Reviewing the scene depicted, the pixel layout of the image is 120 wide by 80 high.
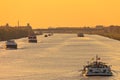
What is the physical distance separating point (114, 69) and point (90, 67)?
20.5ft

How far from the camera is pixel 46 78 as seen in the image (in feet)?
183

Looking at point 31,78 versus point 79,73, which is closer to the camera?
point 31,78

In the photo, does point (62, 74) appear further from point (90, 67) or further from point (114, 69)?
point (114, 69)

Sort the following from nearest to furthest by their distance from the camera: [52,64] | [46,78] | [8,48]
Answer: [46,78] → [52,64] → [8,48]

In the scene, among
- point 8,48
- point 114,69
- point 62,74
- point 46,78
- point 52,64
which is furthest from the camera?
point 8,48

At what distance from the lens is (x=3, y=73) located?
60.6 m

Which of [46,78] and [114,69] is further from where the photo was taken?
[114,69]

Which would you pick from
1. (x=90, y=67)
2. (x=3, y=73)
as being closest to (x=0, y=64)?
(x=3, y=73)

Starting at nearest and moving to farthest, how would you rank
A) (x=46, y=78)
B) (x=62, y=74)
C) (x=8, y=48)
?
(x=46, y=78) < (x=62, y=74) < (x=8, y=48)

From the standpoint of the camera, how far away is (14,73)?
60.4 metres

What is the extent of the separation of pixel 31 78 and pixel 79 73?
6.74 m

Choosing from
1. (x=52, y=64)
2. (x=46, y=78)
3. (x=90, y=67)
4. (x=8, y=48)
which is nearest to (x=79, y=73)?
(x=90, y=67)

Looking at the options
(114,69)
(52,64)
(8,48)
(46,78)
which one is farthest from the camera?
(8,48)

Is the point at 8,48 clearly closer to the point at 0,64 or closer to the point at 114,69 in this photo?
the point at 0,64
